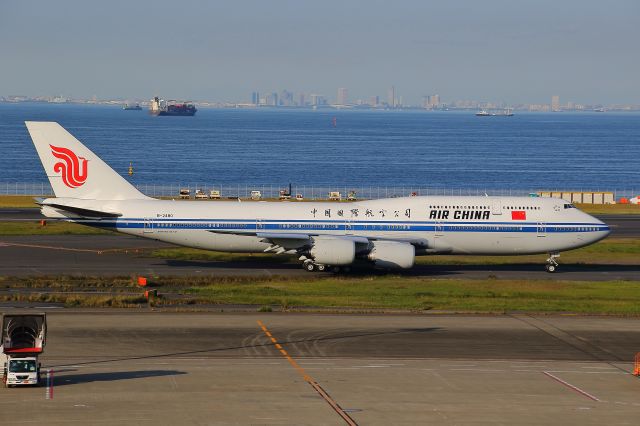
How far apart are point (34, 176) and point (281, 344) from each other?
13979 centimetres

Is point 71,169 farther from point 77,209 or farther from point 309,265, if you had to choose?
point 309,265

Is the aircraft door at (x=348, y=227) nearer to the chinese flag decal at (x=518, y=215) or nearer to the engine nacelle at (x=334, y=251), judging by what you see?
the engine nacelle at (x=334, y=251)

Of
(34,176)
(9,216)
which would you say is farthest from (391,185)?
(9,216)

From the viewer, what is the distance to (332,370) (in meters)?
35.5

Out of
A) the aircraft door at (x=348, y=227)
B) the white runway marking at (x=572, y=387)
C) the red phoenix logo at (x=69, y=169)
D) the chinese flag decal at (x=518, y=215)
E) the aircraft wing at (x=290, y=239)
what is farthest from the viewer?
the chinese flag decal at (x=518, y=215)

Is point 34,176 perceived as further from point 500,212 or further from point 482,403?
point 482,403

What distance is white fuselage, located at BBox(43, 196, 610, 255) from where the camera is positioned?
200ft

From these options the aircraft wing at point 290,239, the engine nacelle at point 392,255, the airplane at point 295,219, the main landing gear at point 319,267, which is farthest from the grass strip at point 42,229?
the engine nacelle at point 392,255

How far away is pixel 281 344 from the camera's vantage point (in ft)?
130

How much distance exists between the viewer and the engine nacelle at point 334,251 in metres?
58.4

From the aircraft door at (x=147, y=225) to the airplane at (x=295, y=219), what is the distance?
0.06 m

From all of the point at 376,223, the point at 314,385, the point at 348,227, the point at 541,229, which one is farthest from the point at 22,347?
the point at 541,229

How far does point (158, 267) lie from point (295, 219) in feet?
28.9

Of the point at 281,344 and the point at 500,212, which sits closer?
the point at 281,344
